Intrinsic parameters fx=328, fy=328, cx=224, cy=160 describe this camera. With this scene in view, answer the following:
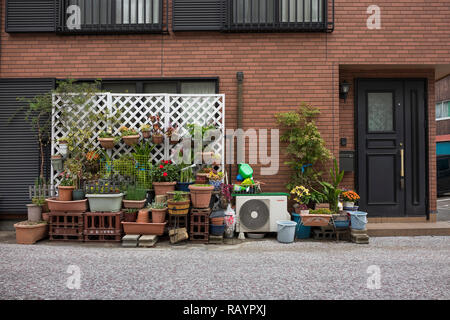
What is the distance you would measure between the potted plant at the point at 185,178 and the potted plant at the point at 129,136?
102 centimetres

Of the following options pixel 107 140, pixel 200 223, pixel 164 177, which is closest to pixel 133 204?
pixel 164 177

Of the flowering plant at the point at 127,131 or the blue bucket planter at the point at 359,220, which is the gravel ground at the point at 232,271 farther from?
the flowering plant at the point at 127,131

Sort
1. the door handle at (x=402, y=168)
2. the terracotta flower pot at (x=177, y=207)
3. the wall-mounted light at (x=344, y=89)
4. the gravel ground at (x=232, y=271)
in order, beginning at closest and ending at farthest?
the gravel ground at (x=232, y=271), the terracotta flower pot at (x=177, y=207), the wall-mounted light at (x=344, y=89), the door handle at (x=402, y=168)

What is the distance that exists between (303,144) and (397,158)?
2224mm

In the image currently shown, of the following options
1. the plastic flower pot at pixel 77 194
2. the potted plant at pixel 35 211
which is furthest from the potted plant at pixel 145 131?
the potted plant at pixel 35 211

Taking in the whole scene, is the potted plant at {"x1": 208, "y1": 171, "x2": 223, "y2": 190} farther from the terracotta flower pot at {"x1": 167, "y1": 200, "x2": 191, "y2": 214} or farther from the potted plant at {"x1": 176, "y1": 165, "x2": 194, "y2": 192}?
the terracotta flower pot at {"x1": 167, "y1": 200, "x2": 191, "y2": 214}

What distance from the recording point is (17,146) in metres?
6.61

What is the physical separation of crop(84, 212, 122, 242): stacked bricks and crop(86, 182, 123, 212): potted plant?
0.34 ft

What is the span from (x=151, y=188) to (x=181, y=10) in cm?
368

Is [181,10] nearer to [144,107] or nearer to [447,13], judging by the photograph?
[144,107]

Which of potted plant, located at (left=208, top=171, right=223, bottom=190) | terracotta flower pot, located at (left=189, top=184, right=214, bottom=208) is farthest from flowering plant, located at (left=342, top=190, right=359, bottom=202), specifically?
terracotta flower pot, located at (left=189, top=184, right=214, bottom=208)

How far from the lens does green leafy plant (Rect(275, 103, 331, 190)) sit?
6.34 meters

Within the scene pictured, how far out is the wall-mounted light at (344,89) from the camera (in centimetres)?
670

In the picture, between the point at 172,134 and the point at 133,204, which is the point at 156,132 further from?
the point at 133,204
